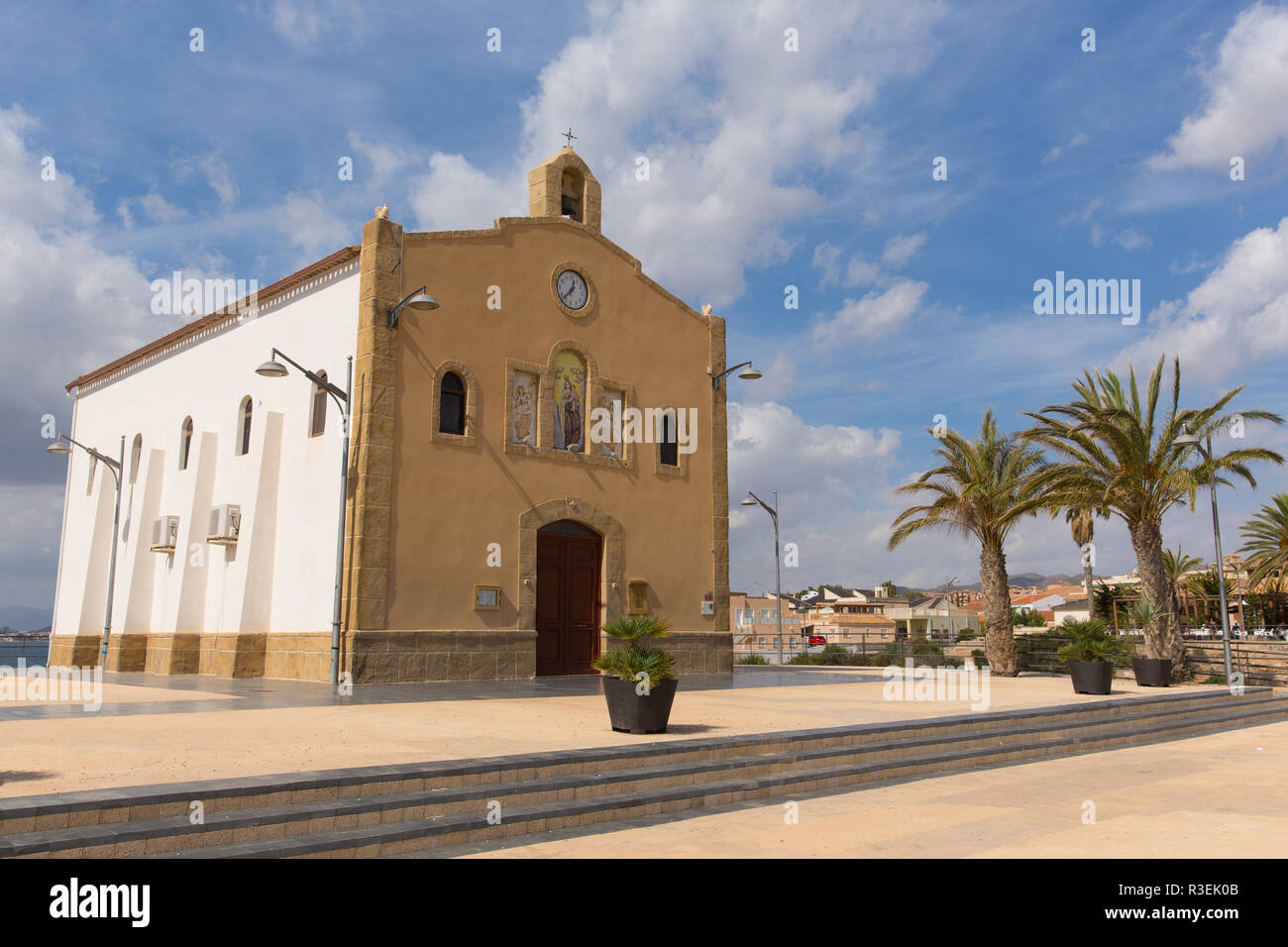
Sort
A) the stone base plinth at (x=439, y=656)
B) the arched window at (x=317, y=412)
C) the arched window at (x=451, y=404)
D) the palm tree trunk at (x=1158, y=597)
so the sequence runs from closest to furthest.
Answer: the stone base plinth at (x=439, y=656) → the arched window at (x=451, y=404) → the arched window at (x=317, y=412) → the palm tree trunk at (x=1158, y=597)

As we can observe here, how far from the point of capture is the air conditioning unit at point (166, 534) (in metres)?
23.4

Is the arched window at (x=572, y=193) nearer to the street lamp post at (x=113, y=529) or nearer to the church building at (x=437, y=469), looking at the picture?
the church building at (x=437, y=469)

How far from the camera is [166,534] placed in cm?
2342

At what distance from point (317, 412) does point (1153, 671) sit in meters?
19.8

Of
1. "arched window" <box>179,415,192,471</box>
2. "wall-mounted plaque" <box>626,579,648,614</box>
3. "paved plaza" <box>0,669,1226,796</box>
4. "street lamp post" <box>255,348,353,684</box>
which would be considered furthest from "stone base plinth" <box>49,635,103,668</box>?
"wall-mounted plaque" <box>626,579,648,614</box>

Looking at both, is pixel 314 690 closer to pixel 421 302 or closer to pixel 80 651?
pixel 421 302

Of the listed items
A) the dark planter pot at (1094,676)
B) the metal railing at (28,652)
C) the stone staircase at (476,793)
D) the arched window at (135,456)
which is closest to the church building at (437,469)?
the arched window at (135,456)

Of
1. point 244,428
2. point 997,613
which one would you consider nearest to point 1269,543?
point 997,613

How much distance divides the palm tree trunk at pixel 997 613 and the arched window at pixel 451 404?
1603 centimetres
